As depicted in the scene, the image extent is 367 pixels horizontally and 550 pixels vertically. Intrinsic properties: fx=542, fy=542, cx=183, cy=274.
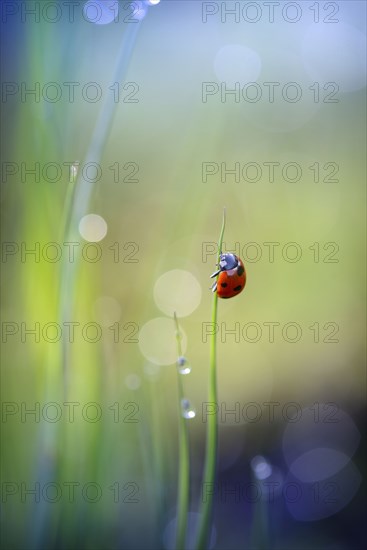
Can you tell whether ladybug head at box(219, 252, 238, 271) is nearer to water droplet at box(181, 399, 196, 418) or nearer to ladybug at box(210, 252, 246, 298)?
ladybug at box(210, 252, 246, 298)

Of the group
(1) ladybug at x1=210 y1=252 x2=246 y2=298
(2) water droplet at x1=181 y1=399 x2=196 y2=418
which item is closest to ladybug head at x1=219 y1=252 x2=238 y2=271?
(1) ladybug at x1=210 y1=252 x2=246 y2=298

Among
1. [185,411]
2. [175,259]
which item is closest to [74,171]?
[185,411]

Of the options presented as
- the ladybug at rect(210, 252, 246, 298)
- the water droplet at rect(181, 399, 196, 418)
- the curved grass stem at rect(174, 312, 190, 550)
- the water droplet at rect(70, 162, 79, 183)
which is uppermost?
the water droplet at rect(70, 162, 79, 183)

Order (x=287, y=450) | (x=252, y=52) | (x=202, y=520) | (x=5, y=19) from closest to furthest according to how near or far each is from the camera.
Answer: (x=202, y=520) < (x=5, y=19) < (x=287, y=450) < (x=252, y=52)

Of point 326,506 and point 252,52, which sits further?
point 252,52

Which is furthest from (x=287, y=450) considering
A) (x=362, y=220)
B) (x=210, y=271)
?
(x=362, y=220)

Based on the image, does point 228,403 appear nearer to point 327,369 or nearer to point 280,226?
point 327,369

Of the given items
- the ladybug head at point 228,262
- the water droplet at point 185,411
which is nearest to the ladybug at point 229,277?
the ladybug head at point 228,262
